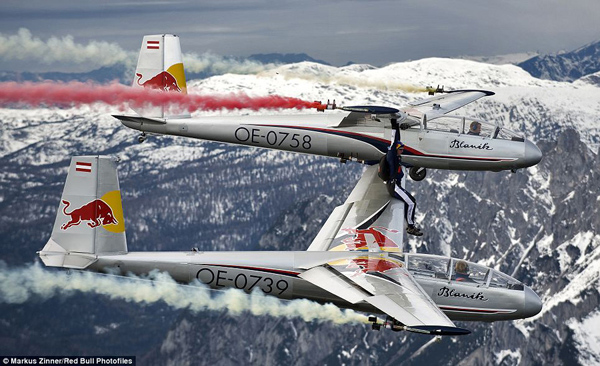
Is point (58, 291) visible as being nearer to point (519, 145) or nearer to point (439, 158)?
point (439, 158)

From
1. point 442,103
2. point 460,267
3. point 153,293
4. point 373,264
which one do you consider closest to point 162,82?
point 153,293

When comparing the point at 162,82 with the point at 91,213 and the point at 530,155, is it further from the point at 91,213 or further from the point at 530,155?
the point at 530,155

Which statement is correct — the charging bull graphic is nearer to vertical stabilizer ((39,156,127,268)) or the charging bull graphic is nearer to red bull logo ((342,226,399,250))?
vertical stabilizer ((39,156,127,268))

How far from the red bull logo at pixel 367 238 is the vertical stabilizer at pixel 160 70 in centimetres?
1502

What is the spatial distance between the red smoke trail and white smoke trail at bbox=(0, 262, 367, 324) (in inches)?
506

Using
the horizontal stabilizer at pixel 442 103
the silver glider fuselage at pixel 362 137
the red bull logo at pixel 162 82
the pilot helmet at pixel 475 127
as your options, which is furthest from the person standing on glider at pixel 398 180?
the red bull logo at pixel 162 82

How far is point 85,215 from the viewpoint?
152 feet

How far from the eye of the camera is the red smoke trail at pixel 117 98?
57.8 meters

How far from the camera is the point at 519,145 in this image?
59.8 metres

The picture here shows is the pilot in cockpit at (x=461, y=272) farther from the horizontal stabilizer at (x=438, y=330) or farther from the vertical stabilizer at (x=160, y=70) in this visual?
the vertical stabilizer at (x=160, y=70)

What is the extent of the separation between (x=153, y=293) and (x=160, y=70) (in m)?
17.0

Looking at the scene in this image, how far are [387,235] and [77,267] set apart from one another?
18796 mm

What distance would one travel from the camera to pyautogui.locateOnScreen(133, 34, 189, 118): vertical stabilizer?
2394 inches

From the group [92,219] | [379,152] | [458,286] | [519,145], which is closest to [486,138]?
[519,145]
